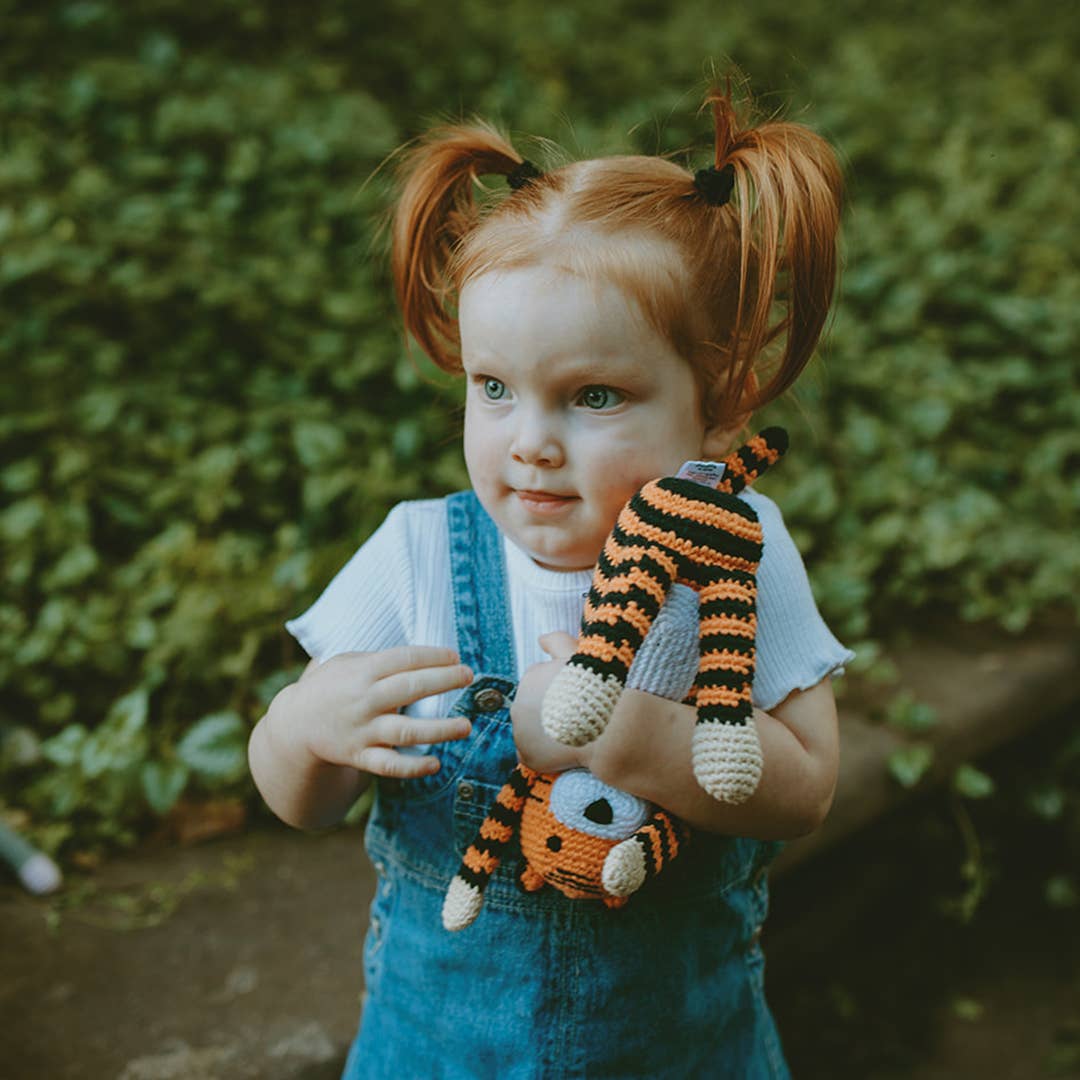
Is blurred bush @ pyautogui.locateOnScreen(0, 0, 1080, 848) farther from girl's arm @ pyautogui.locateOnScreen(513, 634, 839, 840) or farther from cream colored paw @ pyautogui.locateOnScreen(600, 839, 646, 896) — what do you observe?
cream colored paw @ pyautogui.locateOnScreen(600, 839, 646, 896)

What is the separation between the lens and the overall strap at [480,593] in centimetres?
112

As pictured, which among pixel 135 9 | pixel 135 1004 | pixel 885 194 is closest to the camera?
pixel 135 1004

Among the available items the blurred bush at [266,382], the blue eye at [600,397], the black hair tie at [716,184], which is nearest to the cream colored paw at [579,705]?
the blue eye at [600,397]

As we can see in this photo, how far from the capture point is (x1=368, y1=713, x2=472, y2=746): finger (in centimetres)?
96

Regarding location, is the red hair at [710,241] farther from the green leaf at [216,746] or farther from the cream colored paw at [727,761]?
the green leaf at [216,746]

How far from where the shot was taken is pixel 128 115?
112 inches

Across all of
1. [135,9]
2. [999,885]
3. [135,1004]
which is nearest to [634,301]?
[135,1004]

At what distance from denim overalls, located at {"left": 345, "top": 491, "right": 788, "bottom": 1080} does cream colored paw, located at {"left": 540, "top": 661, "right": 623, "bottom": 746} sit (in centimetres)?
32

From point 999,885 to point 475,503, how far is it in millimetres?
2135

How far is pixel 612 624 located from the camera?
82 centimetres

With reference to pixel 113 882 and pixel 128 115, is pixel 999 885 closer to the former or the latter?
pixel 113 882

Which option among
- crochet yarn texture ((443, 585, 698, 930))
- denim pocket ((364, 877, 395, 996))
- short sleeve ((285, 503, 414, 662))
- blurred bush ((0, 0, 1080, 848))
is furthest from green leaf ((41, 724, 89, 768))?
crochet yarn texture ((443, 585, 698, 930))

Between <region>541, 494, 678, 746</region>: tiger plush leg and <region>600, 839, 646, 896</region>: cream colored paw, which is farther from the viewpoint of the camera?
<region>600, 839, 646, 896</region>: cream colored paw

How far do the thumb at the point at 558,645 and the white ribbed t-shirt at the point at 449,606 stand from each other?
0.08 meters
